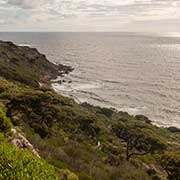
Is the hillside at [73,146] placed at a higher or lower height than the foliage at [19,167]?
lower

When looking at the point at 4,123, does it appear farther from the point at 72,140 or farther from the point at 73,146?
the point at 72,140

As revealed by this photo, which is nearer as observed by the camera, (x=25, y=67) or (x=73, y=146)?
(x=73, y=146)

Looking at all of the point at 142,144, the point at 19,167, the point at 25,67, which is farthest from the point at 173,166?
the point at 25,67

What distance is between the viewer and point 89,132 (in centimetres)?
3641

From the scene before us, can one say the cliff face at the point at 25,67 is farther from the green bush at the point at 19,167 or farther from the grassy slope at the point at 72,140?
the green bush at the point at 19,167

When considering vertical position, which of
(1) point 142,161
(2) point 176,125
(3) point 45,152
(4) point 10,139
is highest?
(4) point 10,139

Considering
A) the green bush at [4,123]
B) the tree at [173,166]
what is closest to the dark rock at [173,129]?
the tree at [173,166]

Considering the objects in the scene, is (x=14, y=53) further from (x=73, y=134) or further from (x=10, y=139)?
(x=10, y=139)

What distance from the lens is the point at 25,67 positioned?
88.1 m

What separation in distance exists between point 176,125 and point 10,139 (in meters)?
49.3

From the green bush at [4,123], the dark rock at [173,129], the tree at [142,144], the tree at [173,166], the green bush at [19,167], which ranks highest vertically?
the green bush at [19,167]

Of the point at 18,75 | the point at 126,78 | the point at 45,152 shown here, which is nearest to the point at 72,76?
the point at 126,78

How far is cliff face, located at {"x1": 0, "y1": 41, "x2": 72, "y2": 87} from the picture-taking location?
73800mm

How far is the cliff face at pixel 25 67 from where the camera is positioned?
7380 centimetres
